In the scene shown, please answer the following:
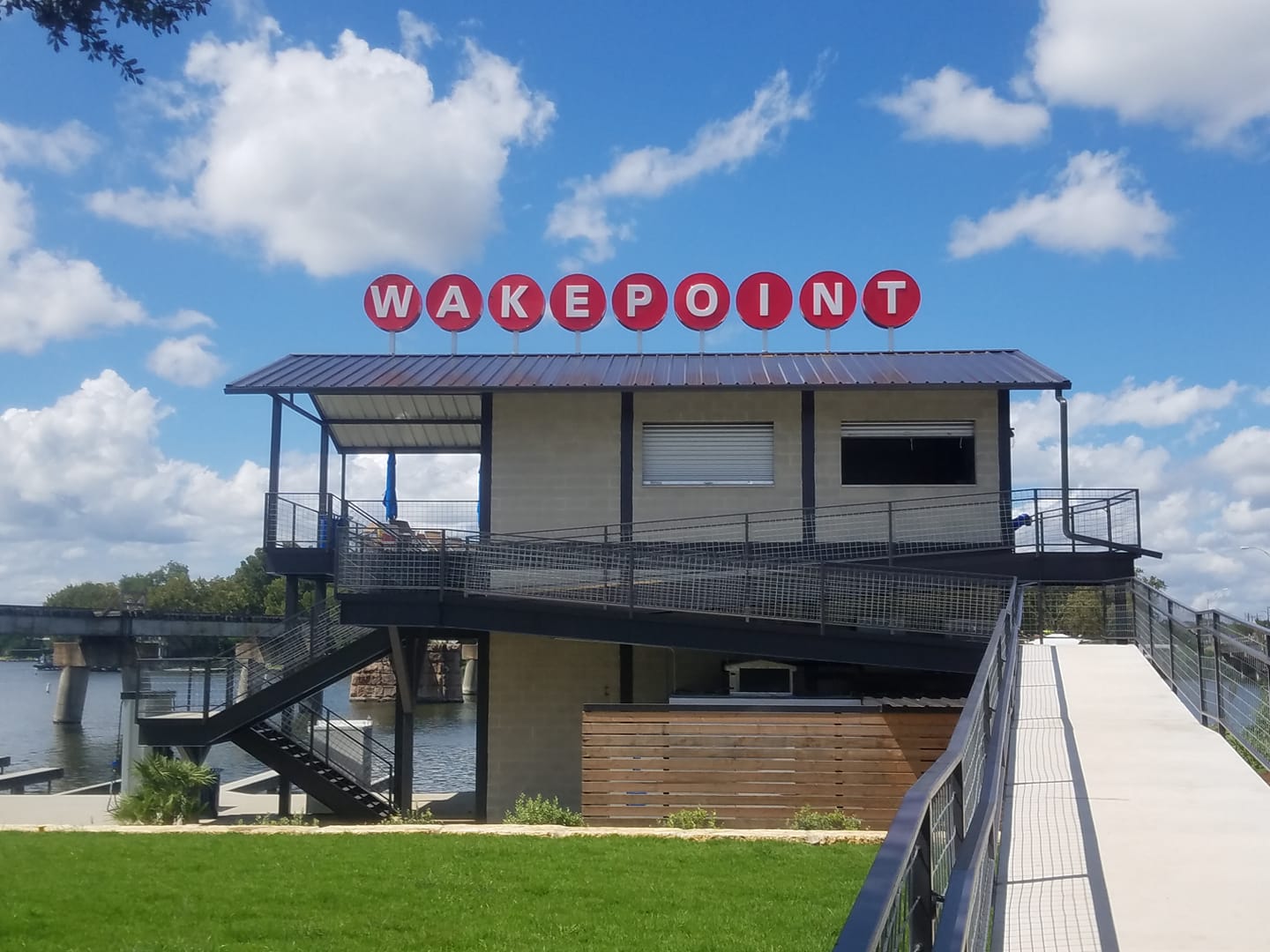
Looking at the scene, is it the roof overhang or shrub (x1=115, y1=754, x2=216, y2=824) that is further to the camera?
the roof overhang

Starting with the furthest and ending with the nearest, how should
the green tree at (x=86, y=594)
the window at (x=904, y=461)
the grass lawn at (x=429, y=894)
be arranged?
the green tree at (x=86, y=594), the window at (x=904, y=461), the grass lawn at (x=429, y=894)

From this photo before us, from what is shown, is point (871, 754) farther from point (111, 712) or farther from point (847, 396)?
point (111, 712)

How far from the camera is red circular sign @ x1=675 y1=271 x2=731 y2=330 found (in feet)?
75.2

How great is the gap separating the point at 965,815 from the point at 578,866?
5845 mm

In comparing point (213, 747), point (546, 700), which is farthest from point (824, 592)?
point (213, 747)

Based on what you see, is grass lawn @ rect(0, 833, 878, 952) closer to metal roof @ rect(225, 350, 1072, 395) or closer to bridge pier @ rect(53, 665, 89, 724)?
metal roof @ rect(225, 350, 1072, 395)

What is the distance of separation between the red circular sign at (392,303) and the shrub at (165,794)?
30.9ft

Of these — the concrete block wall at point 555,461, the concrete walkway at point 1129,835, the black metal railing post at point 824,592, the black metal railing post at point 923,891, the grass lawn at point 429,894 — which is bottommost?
the grass lawn at point 429,894

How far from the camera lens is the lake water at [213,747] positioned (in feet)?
112

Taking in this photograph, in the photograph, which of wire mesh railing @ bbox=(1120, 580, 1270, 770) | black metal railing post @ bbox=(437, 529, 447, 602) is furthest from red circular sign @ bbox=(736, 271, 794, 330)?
wire mesh railing @ bbox=(1120, 580, 1270, 770)

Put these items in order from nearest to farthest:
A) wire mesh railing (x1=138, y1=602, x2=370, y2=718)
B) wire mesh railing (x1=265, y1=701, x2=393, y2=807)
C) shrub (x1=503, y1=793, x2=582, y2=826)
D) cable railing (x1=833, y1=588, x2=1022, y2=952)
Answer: cable railing (x1=833, y1=588, x2=1022, y2=952)
shrub (x1=503, y1=793, x2=582, y2=826)
wire mesh railing (x1=138, y1=602, x2=370, y2=718)
wire mesh railing (x1=265, y1=701, x2=393, y2=807)

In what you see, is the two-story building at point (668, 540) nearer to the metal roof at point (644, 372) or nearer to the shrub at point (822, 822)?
the metal roof at point (644, 372)

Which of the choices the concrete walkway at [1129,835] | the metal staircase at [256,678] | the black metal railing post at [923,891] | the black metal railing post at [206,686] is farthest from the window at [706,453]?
the black metal railing post at [923,891]

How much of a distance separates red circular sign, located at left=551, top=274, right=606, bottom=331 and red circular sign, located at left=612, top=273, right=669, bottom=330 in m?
0.35
